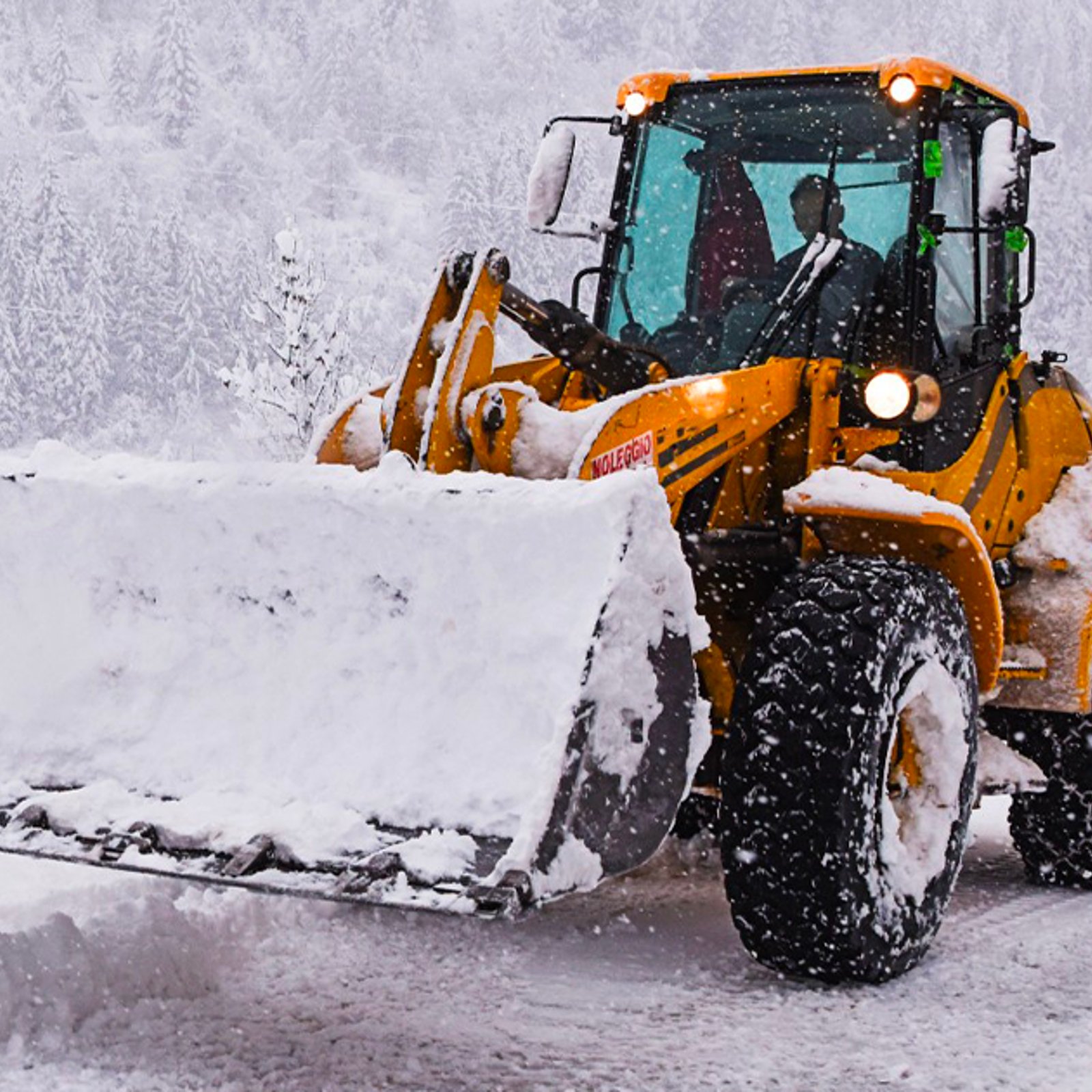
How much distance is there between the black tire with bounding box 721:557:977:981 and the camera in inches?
167

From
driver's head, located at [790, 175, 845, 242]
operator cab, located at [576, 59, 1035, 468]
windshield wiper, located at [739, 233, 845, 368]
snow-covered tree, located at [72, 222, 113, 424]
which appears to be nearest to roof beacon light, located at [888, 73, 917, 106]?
operator cab, located at [576, 59, 1035, 468]

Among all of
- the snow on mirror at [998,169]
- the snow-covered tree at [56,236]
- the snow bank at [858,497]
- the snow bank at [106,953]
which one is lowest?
the snow bank at [106,953]

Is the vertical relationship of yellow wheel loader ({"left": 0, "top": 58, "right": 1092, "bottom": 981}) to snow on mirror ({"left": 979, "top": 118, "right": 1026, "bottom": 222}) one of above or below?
below

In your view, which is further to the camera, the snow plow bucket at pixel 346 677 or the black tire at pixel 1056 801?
the black tire at pixel 1056 801

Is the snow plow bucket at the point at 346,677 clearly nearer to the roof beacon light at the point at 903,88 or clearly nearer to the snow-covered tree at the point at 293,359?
the roof beacon light at the point at 903,88

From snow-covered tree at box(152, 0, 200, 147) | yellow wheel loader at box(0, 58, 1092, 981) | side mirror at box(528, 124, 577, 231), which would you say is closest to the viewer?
yellow wheel loader at box(0, 58, 1092, 981)

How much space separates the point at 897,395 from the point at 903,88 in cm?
119

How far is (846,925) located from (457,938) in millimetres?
1182

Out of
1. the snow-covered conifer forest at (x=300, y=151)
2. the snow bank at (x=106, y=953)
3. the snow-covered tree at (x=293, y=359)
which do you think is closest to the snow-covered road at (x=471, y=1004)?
the snow bank at (x=106, y=953)

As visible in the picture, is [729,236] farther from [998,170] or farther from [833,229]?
[998,170]

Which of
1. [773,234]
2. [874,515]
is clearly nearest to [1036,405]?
[773,234]

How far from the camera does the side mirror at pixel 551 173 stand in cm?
570

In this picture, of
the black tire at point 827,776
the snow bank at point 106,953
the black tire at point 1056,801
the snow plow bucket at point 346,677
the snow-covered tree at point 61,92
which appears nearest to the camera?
the snow plow bucket at point 346,677

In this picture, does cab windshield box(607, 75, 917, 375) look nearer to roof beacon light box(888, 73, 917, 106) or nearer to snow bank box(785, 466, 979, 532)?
roof beacon light box(888, 73, 917, 106)
